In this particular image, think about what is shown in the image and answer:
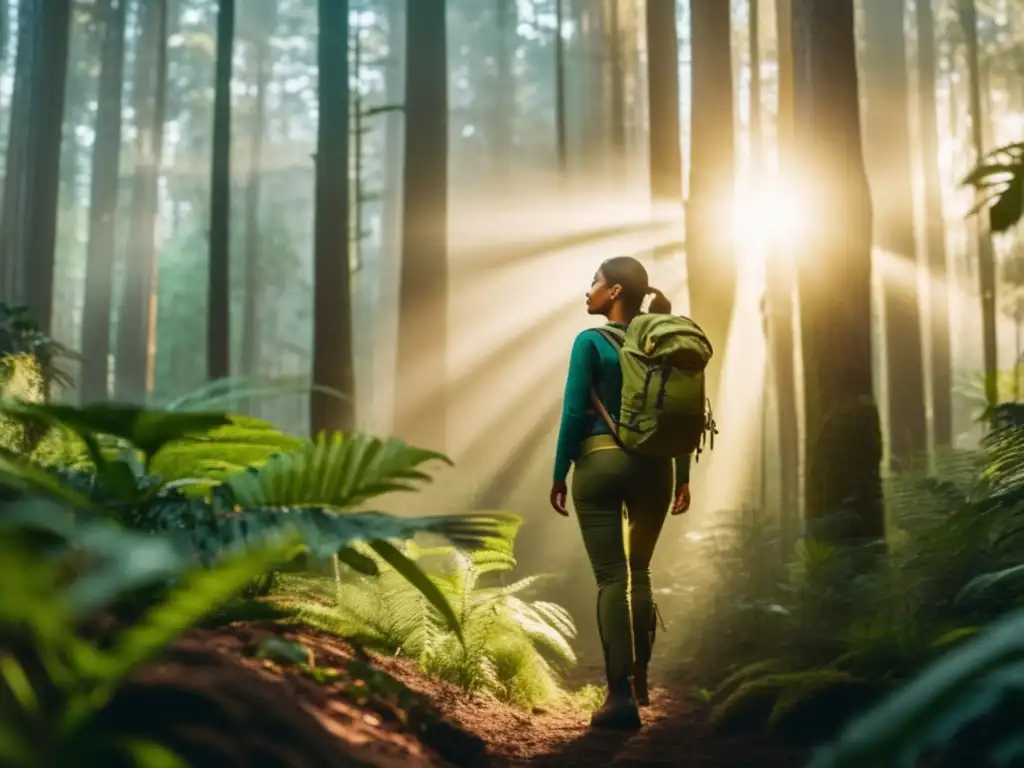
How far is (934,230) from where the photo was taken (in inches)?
961

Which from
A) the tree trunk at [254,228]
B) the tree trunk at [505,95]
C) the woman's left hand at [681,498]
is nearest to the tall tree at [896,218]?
the woman's left hand at [681,498]

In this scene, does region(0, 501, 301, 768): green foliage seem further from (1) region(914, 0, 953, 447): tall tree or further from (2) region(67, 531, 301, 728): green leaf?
(1) region(914, 0, 953, 447): tall tree

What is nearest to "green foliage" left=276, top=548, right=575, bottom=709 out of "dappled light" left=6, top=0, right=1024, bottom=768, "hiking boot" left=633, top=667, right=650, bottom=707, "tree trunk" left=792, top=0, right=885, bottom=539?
"dappled light" left=6, top=0, right=1024, bottom=768

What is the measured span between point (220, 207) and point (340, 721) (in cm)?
1349

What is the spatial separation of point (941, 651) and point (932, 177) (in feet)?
88.6

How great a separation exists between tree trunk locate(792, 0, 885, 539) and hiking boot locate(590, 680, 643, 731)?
253 cm

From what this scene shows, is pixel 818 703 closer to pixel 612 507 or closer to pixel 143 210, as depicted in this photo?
pixel 612 507

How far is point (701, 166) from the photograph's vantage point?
32.3 feet

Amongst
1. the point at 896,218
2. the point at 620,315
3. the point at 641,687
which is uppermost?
the point at 896,218

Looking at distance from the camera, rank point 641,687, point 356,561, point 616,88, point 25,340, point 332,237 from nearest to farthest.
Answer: point 356,561, point 641,687, point 25,340, point 332,237, point 616,88

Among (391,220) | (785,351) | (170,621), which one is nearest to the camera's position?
(170,621)

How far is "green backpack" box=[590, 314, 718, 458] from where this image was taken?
4031 millimetres

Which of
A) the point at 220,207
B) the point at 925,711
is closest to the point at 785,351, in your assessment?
the point at 220,207

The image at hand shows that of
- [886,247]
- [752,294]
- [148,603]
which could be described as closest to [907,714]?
[148,603]
